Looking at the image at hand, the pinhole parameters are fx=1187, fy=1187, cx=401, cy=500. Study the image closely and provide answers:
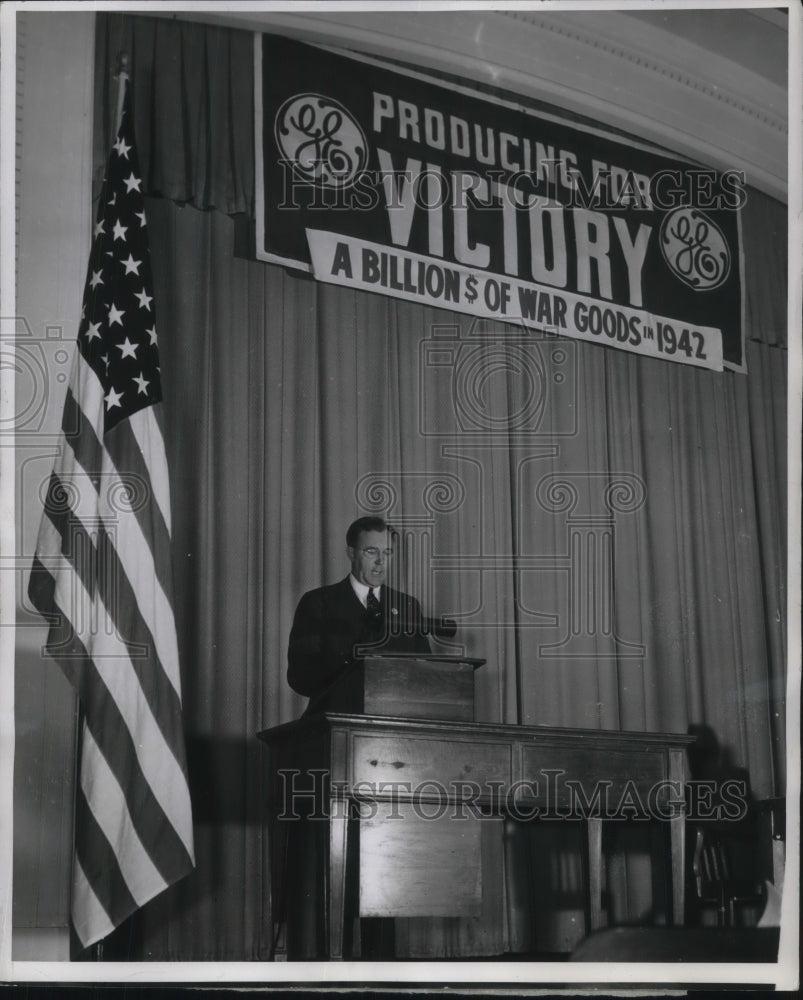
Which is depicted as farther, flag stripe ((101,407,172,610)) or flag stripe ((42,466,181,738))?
flag stripe ((101,407,172,610))

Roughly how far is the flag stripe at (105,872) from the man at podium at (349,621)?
124 centimetres

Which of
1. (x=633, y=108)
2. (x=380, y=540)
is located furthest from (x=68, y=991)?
(x=633, y=108)

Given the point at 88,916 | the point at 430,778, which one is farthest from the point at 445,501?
the point at 88,916

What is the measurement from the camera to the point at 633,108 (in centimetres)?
612

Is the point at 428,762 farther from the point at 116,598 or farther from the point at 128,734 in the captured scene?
the point at 116,598

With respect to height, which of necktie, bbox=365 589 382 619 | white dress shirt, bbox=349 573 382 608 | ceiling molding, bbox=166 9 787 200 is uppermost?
ceiling molding, bbox=166 9 787 200

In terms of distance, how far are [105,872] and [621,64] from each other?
177 inches

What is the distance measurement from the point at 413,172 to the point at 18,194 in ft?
6.06

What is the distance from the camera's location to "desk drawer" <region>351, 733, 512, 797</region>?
3547mm

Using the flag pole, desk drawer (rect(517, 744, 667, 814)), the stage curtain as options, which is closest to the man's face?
the stage curtain

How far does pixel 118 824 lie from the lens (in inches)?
155

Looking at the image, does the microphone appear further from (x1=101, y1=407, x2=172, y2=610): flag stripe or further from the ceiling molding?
the ceiling molding

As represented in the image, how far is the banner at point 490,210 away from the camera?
538 cm

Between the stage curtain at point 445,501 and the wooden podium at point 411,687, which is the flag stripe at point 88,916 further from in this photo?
the wooden podium at point 411,687
